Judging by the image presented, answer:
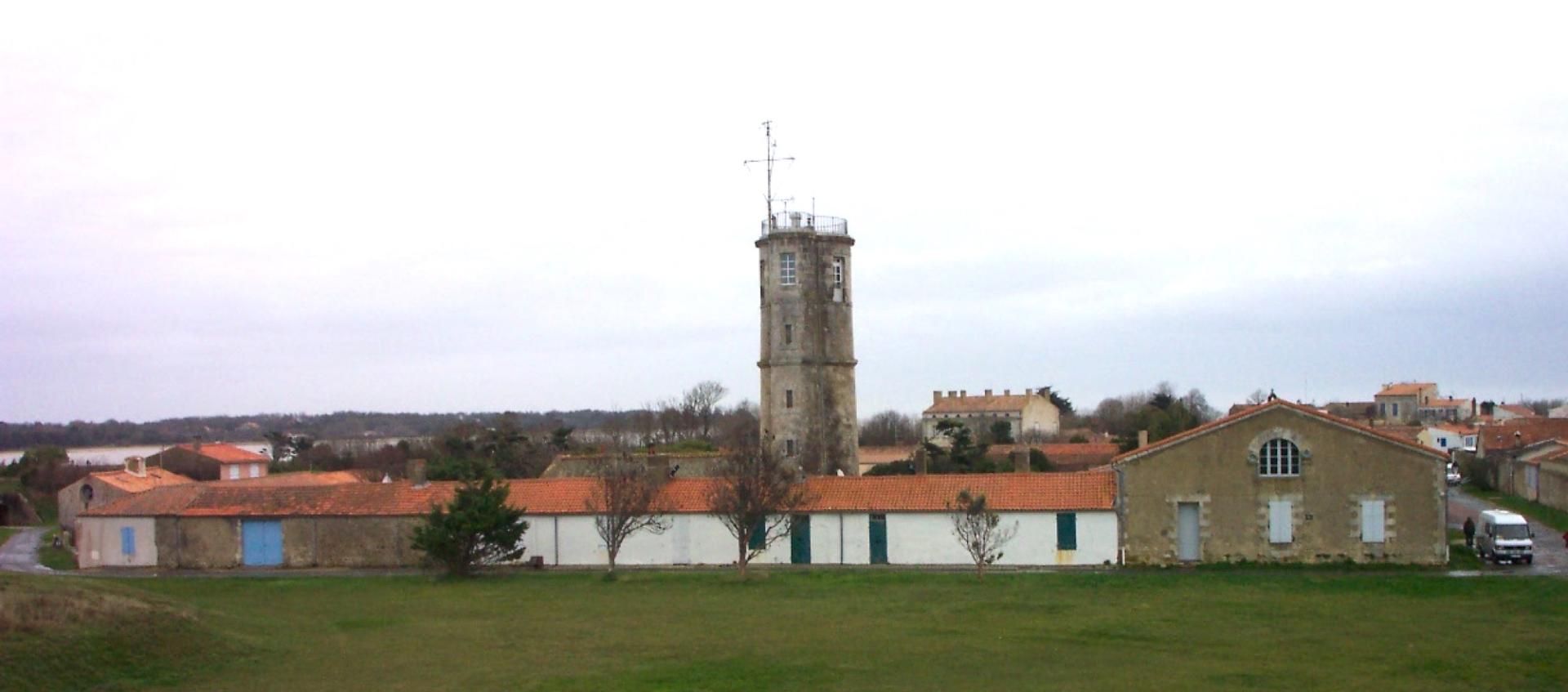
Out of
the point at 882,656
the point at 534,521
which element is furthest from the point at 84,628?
the point at 534,521

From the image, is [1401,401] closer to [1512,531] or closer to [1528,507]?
[1528,507]

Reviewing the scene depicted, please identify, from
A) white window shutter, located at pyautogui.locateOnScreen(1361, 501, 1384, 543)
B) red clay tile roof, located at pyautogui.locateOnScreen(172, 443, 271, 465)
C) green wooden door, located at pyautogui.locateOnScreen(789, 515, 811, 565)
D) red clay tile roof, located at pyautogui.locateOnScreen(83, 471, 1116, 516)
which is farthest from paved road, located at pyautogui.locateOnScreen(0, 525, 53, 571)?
white window shutter, located at pyautogui.locateOnScreen(1361, 501, 1384, 543)

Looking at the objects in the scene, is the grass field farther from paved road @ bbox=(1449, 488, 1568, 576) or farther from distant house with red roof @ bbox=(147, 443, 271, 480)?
distant house with red roof @ bbox=(147, 443, 271, 480)

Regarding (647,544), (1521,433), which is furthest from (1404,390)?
(647,544)

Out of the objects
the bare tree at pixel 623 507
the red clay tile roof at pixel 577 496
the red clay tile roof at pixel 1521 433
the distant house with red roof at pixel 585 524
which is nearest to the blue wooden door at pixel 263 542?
the distant house with red roof at pixel 585 524

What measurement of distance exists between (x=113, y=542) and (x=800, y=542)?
20.2m

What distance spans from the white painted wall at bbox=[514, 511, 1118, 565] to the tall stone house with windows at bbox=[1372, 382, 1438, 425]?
100976 mm

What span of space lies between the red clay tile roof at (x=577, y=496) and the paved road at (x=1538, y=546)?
9470 mm

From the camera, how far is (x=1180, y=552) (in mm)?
34812

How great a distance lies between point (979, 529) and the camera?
34062mm

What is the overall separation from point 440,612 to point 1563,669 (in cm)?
2063

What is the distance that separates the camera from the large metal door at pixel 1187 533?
114 ft

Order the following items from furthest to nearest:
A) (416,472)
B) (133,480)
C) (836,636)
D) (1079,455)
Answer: (1079,455) → (133,480) → (416,472) → (836,636)

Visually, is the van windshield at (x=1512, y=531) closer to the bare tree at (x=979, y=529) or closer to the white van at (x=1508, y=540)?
the white van at (x=1508, y=540)
